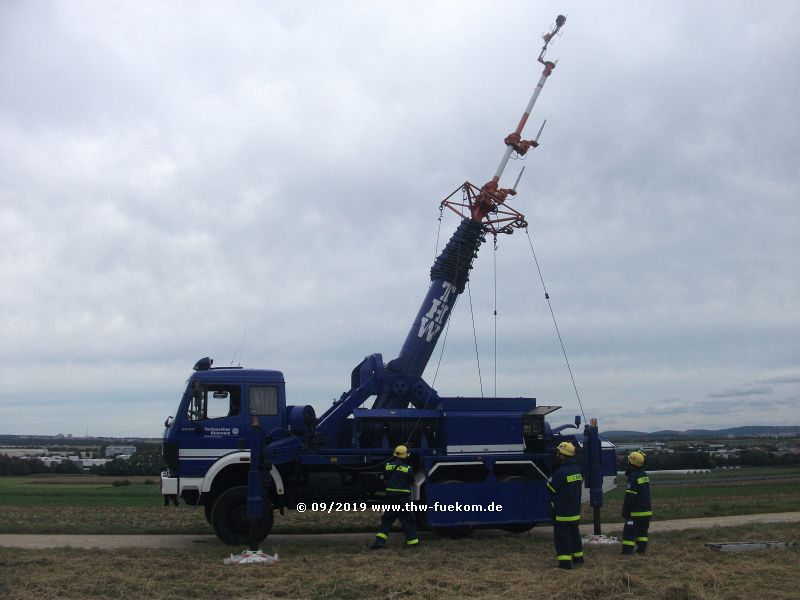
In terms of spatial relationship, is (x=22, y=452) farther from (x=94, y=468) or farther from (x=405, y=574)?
(x=405, y=574)

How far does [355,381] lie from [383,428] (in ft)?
4.47

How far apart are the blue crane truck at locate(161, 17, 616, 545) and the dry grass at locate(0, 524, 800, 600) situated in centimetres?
113

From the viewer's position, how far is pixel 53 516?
739 inches

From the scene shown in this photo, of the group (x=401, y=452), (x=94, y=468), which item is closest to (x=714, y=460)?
(x=94, y=468)

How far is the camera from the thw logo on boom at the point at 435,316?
15500 millimetres

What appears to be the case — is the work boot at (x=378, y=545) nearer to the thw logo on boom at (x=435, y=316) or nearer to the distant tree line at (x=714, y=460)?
the thw logo on boom at (x=435, y=316)

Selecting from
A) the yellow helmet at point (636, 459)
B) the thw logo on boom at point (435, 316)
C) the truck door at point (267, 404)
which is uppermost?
the thw logo on boom at point (435, 316)

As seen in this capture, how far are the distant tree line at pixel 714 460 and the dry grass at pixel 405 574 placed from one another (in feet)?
155

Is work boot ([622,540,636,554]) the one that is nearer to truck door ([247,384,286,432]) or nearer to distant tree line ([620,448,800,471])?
truck door ([247,384,286,432])

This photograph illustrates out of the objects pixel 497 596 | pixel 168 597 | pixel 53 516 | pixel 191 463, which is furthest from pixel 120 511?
pixel 497 596

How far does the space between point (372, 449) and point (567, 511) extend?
431 cm

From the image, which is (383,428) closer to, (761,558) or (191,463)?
(191,463)

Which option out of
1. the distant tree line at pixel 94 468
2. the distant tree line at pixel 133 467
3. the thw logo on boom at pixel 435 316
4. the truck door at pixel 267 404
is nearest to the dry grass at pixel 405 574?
the truck door at pixel 267 404

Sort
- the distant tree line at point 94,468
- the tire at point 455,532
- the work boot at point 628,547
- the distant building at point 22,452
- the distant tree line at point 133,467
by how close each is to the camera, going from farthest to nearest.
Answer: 1. the distant building at point 22,452
2. the distant tree line at point 94,468
3. the distant tree line at point 133,467
4. the tire at point 455,532
5. the work boot at point 628,547
